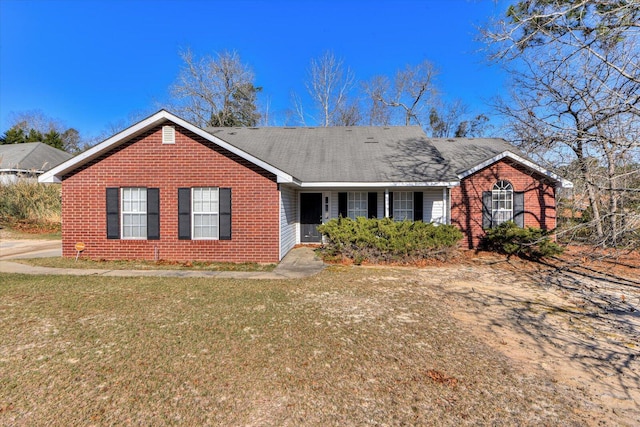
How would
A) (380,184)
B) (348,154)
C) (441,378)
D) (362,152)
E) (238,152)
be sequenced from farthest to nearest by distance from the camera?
(362,152)
(348,154)
(380,184)
(238,152)
(441,378)

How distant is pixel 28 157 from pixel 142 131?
2693cm

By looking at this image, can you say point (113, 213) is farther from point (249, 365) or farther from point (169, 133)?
point (249, 365)

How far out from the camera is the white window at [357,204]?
1330cm

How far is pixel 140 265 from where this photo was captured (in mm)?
9219

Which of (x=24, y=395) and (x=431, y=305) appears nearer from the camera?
(x=24, y=395)

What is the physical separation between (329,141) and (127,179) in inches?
357

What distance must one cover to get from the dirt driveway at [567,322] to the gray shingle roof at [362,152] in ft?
14.9

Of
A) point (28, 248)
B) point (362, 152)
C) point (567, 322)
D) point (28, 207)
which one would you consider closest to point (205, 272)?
point (567, 322)

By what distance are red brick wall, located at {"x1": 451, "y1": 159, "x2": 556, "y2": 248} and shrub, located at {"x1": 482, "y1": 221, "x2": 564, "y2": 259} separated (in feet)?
3.35

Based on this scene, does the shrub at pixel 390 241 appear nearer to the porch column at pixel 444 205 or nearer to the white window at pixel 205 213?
the porch column at pixel 444 205

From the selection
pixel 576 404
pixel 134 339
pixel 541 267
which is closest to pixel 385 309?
pixel 576 404

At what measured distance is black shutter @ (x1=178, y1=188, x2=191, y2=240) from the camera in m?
9.74

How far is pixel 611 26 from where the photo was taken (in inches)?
240

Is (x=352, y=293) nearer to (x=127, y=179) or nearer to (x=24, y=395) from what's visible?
(x=24, y=395)
